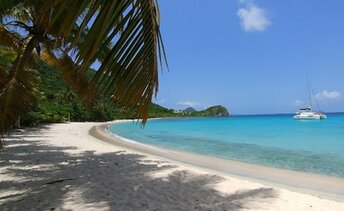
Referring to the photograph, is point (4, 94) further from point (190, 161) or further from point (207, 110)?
point (207, 110)

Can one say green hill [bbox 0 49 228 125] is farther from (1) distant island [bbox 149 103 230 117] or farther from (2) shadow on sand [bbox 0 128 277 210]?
(1) distant island [bbox 149 103 230 117]

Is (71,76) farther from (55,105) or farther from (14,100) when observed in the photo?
(55,105)

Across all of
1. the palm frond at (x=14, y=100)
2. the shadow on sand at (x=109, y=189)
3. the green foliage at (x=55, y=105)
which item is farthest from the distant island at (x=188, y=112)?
the palm frond at (x=14, y=100)

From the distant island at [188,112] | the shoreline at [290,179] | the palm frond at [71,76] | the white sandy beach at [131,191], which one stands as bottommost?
the shoreline at [290,179]

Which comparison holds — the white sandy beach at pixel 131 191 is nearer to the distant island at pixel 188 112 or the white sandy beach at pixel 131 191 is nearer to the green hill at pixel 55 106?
the green hill at pixel 55 106

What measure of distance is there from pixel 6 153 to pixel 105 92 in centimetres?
900

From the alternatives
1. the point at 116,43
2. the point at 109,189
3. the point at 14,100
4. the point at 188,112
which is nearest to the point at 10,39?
the point at 14,100

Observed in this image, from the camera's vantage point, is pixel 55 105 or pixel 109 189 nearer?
pixel 109 189

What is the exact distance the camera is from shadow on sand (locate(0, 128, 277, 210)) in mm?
5094

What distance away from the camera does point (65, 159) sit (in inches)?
384

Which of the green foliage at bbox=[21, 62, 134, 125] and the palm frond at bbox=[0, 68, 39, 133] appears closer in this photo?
the palm frond at bbox=[0, 68, 39, 133]

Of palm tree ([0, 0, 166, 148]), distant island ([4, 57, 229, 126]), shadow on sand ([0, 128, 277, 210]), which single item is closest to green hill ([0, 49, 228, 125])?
distant island ([4, 57, 229, 126])

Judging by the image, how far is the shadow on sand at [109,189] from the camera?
5.09 meters

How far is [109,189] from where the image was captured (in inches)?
239
